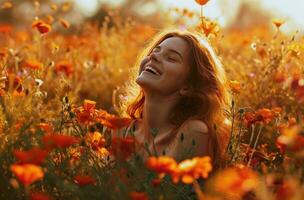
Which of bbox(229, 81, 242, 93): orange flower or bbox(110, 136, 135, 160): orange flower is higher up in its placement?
bbox(110, 136, 135, 160): orange flower

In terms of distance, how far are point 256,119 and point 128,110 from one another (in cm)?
79

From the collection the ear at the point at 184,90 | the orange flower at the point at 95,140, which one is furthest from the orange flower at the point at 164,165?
the ear at the point at 184,90

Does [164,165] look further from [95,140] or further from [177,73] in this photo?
[177,73]

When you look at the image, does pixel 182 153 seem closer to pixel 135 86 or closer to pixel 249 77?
pixel 135 86

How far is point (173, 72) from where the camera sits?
3.02 m

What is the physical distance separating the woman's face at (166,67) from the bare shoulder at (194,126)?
19 cm

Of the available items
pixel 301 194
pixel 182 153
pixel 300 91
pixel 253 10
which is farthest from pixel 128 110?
pixel 253 10

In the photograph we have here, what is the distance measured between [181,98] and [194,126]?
263 millimetres

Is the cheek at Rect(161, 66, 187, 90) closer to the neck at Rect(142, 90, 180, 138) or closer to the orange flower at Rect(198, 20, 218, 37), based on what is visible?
the neck at Rect(142, 90, 180, 138)

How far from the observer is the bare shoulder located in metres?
2.87

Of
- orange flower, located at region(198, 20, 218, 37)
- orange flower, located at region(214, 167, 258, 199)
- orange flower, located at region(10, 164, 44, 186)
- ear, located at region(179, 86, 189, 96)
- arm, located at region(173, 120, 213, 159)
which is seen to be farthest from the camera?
orange flower, located at region(198, 20, 218, 37)

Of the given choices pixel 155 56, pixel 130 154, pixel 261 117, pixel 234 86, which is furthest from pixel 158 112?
pixel 130 154

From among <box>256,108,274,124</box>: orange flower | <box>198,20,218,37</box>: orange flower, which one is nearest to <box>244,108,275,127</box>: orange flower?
<box>256,108,274,124</box>: orange flower

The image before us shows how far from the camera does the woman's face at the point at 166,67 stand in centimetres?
298
